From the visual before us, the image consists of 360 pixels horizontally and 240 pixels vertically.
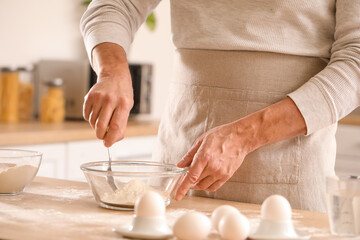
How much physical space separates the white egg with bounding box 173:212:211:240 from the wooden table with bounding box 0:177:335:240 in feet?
0.14

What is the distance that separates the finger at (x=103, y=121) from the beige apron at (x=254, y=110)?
30 centimetres

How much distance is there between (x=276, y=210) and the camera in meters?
0.90

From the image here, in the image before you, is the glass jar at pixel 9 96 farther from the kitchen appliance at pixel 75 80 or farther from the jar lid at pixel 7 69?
the kitchen appliance at pixel 75 80

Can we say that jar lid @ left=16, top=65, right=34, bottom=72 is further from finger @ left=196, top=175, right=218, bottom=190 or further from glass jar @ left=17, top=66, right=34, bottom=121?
finger @ left=196, top=175, right=218, bottom=190

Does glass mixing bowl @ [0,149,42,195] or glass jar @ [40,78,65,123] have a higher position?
glass jar @ [40,78,65,123]

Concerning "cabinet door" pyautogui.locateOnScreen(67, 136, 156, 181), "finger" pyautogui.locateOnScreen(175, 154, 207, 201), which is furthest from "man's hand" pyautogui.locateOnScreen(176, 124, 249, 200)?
"cabinet door" pyautogui.locateOnScreen(67, 136, 156, 181)

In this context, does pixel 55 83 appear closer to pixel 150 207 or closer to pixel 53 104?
pixel 53 104

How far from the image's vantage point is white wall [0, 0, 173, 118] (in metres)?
2.92

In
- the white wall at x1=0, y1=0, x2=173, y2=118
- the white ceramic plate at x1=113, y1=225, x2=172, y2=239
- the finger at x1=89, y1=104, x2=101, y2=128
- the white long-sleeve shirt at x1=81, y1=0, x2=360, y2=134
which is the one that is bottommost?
the white ceramic plate at x1=113, y1=225, x2=172, y2=239

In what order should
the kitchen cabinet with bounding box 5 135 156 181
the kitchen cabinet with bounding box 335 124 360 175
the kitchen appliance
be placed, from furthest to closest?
the kitchen cabinet with bounding box 335 124 360 175 → the kitchen appliance → the kitchen cabinet with bounding box 5 135 156 181

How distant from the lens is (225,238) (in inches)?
34.8

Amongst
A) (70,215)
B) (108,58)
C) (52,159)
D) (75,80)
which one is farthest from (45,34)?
(70,215)

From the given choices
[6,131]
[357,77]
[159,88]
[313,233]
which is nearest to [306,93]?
[357,77]

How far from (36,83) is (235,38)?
188 cm
